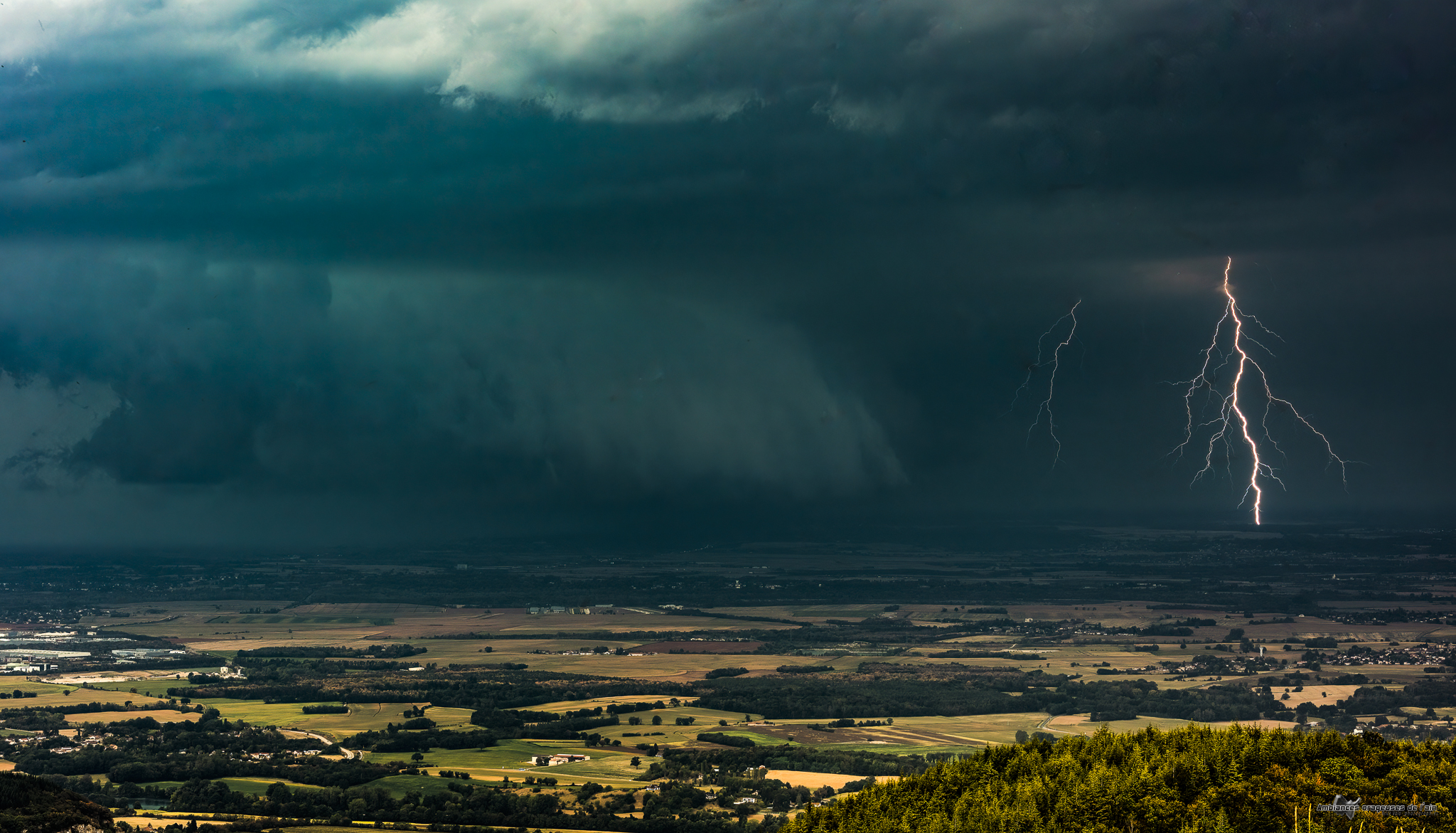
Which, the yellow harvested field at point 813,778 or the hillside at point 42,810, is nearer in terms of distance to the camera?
→ the hillside at point 42,810

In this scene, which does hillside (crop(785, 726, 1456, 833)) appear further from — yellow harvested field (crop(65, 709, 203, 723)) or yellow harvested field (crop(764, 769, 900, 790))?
yellow harvested field (crop(65, 709, 203, 723))

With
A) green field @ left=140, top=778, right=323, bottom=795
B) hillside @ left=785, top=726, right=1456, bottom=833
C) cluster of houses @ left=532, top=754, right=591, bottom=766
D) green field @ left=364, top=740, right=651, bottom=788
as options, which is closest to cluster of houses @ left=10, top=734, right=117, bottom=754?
green field @ left=140, top=778, right=323, bottom=795

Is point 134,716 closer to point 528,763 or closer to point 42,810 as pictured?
point 528,763

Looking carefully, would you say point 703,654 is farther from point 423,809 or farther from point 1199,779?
point 1199,779

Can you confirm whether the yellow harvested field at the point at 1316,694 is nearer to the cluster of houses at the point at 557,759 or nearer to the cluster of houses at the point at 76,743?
the cluster of houses at the point at 557,759

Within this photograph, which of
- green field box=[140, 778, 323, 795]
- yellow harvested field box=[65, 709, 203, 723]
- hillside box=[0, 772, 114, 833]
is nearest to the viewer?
hillside box=[0, 772, 114, 833]

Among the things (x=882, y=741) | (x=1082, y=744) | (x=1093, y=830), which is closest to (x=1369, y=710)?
(x=882, y=741)

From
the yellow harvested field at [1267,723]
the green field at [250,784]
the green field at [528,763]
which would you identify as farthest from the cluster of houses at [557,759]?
the yellow harvested field at [1267,723]

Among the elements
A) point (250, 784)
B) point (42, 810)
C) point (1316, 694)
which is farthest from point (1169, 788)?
point (1316, 694)

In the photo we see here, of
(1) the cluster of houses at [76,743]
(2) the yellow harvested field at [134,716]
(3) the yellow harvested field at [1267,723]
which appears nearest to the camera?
(3) the yellow harvested field at [1267,723]
